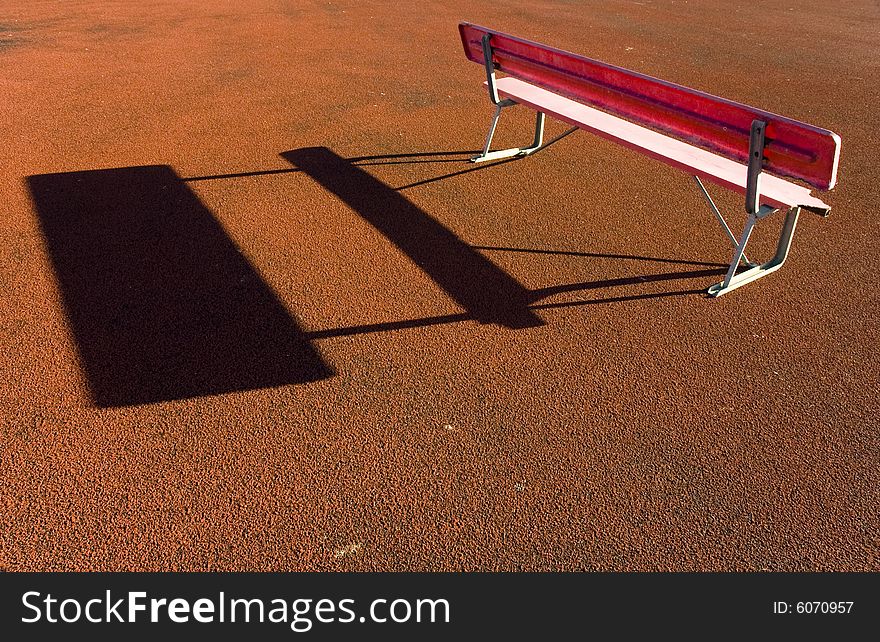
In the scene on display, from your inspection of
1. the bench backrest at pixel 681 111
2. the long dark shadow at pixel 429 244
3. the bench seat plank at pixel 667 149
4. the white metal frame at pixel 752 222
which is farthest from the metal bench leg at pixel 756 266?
the long dark shadow at pixel 429 244

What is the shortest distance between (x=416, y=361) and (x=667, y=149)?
7.02ft

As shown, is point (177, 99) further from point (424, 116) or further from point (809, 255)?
point (809, 255)

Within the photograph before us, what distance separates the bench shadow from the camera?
335cm

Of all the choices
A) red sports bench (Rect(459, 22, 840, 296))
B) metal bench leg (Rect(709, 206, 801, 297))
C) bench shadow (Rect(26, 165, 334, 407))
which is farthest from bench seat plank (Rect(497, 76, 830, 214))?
bench shadow (Rect(26, 165, 334, 407))

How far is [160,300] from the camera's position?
12.7ft

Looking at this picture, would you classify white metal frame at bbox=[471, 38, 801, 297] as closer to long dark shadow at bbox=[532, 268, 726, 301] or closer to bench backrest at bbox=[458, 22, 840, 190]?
bench backrest at bbox=[458, 22, 840, 190]

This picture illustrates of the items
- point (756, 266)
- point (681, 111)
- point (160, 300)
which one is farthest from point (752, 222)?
point (160, 300)

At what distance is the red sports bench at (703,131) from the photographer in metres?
3.40

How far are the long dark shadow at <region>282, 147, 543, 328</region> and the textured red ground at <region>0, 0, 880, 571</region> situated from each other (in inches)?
0.9

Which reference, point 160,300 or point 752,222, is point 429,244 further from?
point 752,222

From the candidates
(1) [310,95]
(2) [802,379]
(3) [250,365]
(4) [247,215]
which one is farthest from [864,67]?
(3) [250,365]

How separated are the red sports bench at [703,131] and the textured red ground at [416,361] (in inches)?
20.9

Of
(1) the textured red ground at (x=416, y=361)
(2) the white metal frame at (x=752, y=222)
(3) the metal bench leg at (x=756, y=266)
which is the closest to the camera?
(1) the textured red ground at (x=416, y=361)

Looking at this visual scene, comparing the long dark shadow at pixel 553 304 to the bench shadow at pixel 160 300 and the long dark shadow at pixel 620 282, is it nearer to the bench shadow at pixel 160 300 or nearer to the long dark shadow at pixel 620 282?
the long dark shadow at pixel 620 282
